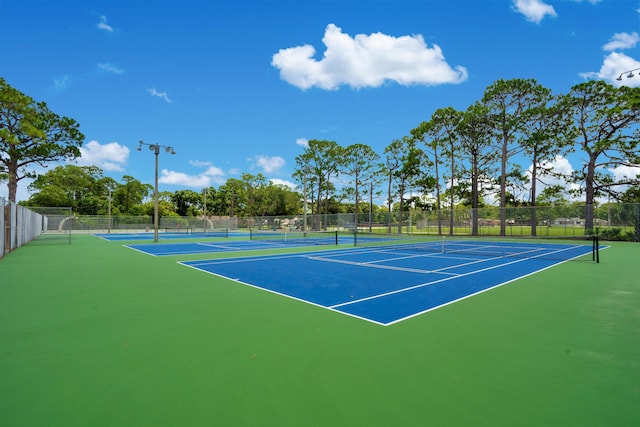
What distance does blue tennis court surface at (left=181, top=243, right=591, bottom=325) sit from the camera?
626 centimetres

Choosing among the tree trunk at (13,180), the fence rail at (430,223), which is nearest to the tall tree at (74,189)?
the fence rail at (430,223)

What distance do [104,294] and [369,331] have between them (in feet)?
19.1

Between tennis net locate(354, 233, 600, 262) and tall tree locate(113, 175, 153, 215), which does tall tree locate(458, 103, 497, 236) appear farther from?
tall tree locate(113, 175, 153, 215)

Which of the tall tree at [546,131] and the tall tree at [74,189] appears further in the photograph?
the tall tree at [74,189]

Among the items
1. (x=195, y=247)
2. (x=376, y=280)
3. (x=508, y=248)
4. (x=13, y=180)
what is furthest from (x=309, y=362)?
(x=13, y=180)

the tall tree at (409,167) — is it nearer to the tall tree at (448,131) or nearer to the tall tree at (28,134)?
the tall tree at (448,131)

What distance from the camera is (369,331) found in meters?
4.75

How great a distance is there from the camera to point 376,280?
28.9 feet

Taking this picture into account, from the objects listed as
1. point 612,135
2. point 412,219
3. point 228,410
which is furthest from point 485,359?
point 612,135

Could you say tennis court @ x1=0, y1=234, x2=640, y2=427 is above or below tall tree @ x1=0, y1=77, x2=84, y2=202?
below

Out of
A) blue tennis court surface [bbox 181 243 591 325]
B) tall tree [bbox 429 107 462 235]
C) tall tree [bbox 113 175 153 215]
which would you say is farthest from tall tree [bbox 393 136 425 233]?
tall tree [bbox 113 175 153 215]

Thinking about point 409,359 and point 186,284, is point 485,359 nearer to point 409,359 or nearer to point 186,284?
point 409,359

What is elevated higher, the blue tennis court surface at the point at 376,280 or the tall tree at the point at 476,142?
the tall tree at the point at 476,142

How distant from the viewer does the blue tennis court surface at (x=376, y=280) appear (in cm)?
626
